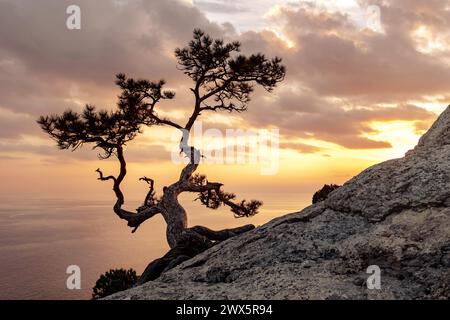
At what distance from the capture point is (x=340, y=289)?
18.9ft

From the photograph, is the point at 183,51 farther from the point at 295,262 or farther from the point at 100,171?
the point at 295,262

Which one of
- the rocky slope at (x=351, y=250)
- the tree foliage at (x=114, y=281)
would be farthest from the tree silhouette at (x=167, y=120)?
the rocky slope at (x=351, y=250)

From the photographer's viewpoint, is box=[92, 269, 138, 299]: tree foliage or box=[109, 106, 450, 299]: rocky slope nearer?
box=[109, 106, 450, 299]: rocky slope

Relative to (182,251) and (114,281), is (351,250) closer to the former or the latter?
(182,251)

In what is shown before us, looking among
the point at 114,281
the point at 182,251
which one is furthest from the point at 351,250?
the point at 114,281

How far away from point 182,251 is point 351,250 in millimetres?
6270

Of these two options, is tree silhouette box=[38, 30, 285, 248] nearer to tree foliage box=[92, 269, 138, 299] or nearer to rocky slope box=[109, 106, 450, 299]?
tree foliage box=[92, 269, 138, 299]

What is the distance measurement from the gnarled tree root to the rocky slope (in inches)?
117

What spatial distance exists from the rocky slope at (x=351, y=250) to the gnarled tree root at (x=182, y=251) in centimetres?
296

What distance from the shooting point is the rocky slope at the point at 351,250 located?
5891 mm

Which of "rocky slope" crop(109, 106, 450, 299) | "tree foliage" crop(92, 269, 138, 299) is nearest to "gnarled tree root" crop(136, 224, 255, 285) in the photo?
"rocky slope" crop(109, 106, 450, 299)

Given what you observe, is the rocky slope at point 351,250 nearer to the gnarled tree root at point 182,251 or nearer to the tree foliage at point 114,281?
the gnarled tree root at point 182,251

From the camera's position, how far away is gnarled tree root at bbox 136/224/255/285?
1062 cm
